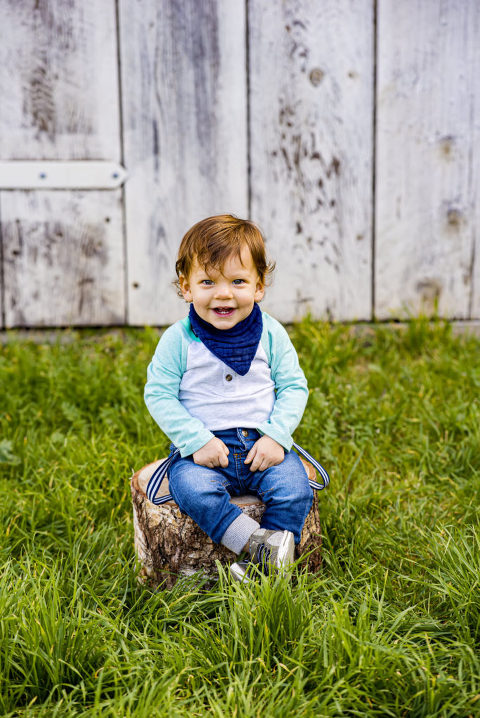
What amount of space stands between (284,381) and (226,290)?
368 millimetres

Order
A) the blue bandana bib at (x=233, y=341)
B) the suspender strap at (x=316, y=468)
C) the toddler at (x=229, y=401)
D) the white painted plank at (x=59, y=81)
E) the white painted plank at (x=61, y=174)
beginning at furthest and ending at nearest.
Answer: the white painted plank at (x=61, y=174), the white painted plank at (x=59, y=81), the suspender strap at (x=316, y=468), the blue bandana bib at (x=233, y=341), the toddler at (x=229, y=401)

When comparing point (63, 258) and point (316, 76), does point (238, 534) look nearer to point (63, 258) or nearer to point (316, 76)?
point (63, 258)

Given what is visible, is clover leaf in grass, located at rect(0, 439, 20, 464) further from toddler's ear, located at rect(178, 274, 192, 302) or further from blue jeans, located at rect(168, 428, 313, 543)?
toddler's ear, located at rect(178, 274, 192, 302)

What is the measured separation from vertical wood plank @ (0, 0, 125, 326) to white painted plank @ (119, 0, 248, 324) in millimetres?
→ 90

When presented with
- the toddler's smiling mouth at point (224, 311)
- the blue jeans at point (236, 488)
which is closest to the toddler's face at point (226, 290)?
the toddler's smiling mouth at point (224, 311)

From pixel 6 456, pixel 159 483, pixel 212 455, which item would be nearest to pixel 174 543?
pixel 159 483

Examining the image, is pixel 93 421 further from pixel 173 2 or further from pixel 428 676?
pixel 173 2

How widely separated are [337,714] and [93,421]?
179cm

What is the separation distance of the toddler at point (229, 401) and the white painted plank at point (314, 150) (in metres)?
1.66

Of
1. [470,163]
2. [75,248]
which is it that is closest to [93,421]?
[75,248]

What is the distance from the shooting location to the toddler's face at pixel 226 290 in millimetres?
2004

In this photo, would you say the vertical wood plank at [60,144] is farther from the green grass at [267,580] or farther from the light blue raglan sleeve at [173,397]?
the light blue raglan sleeve at [173,397]

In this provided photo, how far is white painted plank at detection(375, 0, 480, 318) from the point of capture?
11.9 feet

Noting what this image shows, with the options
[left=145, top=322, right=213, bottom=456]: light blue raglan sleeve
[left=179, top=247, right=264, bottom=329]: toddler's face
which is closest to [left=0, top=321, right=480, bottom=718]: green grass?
[left=145, top=322, right=213, bottom=456]: light blue raglan sleeve
